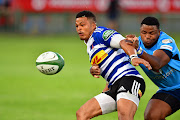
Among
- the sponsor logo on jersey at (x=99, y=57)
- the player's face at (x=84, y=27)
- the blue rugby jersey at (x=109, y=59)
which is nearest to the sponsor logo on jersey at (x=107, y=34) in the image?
the blue rugby jersey at (x=109, y=59)

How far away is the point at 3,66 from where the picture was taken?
17.0 meters

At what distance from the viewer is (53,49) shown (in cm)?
2120

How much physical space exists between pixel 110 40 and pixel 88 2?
23483 millimetres

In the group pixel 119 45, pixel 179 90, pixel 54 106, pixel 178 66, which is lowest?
pixel 54 106

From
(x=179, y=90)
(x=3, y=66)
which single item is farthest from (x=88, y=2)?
(x=179, y=90)

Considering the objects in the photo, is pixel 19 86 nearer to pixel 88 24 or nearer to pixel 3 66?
pixel 3 66

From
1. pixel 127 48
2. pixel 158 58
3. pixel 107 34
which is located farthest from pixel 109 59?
pixel 158 58

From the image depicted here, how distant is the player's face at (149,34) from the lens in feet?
23.4

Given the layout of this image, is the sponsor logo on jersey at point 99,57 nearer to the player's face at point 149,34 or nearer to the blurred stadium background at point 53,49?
the player's face at point 149,34

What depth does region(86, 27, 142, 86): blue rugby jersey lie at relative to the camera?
668 centimetres

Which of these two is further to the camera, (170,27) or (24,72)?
(170,27)

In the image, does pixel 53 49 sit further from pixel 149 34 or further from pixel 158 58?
pixel 158 58

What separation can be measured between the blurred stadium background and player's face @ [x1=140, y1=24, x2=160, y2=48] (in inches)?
55.5

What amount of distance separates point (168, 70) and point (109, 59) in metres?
1.22
